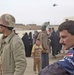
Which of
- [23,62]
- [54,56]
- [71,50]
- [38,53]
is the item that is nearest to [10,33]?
[23,62]

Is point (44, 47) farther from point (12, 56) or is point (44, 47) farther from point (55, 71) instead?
point (55, 71)

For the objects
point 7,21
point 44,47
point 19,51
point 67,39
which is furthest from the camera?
point 44,47

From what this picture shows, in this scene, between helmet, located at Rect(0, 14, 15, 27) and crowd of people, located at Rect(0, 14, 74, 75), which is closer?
crowd of people, located at Rect(0, 14, 74, 75)

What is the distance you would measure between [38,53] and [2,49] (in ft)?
21.6

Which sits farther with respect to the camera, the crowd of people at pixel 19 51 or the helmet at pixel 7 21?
the helmet at pixel 7 21

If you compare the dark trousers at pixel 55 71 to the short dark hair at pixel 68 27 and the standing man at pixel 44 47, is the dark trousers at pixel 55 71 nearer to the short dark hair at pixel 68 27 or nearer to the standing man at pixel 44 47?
the short dark hair at pixel 68 27

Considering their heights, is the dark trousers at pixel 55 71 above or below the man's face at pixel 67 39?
below

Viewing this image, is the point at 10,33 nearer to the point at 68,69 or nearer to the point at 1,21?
the point at 1,21

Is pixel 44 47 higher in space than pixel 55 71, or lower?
lower

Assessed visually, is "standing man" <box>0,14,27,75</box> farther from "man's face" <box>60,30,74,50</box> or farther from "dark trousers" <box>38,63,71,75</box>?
"dark trousers" <box>38,63,71,75</box>

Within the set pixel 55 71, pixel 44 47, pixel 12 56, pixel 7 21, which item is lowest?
pixel 44 47

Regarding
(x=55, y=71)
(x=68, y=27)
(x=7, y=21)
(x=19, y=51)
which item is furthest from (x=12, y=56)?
(x=55, y=71)

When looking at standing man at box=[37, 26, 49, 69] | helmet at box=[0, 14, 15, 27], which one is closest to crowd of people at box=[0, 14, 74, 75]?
helmet at box=[0, 14, 15, 27]

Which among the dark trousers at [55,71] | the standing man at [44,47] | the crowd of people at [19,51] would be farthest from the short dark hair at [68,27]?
the standing man at [44,47]
